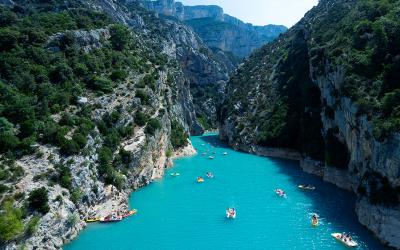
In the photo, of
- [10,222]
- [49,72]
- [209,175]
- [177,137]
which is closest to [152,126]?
[209,175]

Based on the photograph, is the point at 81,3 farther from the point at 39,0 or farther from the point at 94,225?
the point at 94,225

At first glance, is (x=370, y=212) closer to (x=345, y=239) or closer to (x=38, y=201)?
(x=345, y=239)

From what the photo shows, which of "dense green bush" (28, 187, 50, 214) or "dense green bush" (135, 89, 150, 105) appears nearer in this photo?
"dense green bush" (28, 187, 50, 214)

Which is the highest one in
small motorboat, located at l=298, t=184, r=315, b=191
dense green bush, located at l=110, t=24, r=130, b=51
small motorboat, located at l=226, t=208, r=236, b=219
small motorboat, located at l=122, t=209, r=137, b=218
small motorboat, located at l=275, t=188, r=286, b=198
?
dense green bush, located at l=110, t=24, r=130, b=51

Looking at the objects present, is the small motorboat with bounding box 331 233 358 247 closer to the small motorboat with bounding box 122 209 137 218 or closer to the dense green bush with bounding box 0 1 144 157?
the small motorboat with bounding box 122 209 137 218

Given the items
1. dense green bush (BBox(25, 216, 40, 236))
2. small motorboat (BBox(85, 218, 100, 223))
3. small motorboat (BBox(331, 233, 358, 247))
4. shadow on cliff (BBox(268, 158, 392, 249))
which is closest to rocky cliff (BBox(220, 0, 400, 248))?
shadow on cliff (BBox(268, 158, 392, 249))

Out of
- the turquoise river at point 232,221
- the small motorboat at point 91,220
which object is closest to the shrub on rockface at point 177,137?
the turquoise river at point 232,221

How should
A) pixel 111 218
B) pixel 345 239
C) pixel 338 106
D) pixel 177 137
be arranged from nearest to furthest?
pixel 345 239
pixel 111 218
pixel 338 106
pixel 177 137

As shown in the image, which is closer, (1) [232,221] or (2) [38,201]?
(2) [38,201]
